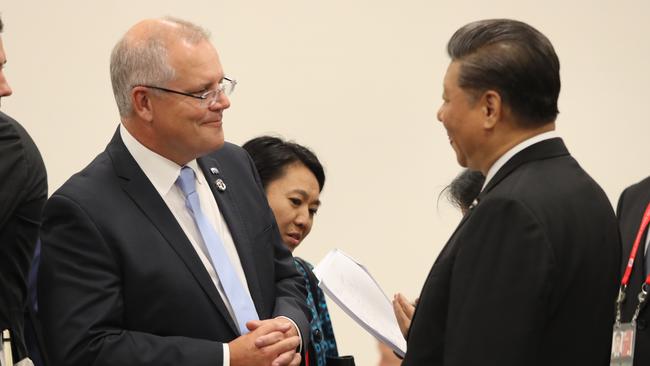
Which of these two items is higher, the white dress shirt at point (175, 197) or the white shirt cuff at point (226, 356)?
the white dress shirt at point (175, 197)

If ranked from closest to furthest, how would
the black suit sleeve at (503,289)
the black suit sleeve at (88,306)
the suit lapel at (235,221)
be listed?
the black suit sleeve at (503,289) → the black suit sleeve at (88,306) → the suit lapel at (235,221)

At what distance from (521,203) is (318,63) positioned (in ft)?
9.88

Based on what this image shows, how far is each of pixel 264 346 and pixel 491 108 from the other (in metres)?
0.81

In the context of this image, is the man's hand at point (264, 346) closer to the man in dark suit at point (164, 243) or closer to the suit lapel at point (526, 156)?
the man in dark suit at point (164, 243)

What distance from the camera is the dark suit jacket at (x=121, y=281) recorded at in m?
2.34

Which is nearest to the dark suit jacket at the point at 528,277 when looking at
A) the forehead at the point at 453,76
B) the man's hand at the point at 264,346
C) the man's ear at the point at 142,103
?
the forehead at the point at 453,76

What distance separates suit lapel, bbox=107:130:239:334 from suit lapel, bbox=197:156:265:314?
0.42 feet

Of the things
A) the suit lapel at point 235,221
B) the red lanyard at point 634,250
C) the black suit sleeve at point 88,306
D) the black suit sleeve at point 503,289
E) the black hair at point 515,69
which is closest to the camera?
the black suit sleeve at point 503,289

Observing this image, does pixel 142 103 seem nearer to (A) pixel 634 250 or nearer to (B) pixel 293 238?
(B) pixel 293 238

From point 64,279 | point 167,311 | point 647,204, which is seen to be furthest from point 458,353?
point 647,204

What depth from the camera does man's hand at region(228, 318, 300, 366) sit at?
2393mm

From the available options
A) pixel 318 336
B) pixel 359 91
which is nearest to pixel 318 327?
pixel 318 336

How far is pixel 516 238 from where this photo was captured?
6.06 feet

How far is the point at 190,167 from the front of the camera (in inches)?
103
